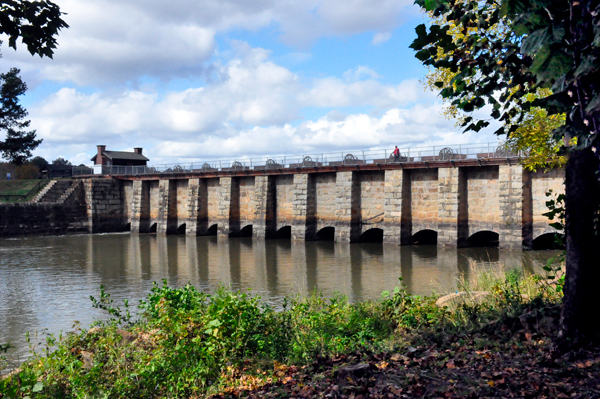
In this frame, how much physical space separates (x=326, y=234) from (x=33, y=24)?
1252 inches

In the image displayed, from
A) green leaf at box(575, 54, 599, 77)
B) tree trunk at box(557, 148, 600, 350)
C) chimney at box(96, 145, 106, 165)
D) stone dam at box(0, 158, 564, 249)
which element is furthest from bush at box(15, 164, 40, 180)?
green leaf at box(575, 54, 599, 77)

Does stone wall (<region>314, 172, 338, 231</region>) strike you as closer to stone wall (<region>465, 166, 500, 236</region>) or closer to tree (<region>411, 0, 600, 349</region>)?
stone wall (<region>465, 166, 500, 236</region>)

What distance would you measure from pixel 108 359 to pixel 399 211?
2575cm

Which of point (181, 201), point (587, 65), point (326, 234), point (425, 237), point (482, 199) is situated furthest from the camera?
→ point (181, 201)

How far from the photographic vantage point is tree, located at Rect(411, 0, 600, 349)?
4180mm

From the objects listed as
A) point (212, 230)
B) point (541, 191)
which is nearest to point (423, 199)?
point (541, 191)

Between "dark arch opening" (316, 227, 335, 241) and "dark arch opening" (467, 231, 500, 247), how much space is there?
36.1ft

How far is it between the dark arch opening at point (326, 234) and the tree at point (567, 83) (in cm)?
3111

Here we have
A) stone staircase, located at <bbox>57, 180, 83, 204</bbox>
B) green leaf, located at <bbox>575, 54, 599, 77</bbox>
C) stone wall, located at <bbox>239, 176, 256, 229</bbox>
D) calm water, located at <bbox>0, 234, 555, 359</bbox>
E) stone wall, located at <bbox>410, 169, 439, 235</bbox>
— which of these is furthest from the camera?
stone staircase, located at <bbox>57, 180, 83, 204</bbox>

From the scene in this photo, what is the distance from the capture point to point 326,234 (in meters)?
38.5

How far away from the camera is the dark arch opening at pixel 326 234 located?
3794 cm

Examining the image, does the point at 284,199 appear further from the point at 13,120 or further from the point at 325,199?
the point at 13,120

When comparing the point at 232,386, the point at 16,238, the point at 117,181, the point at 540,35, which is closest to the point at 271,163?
the point at 117,181

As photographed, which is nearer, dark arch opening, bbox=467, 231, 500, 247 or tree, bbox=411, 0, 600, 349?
tree, bbox=411, 0, 600, 349
